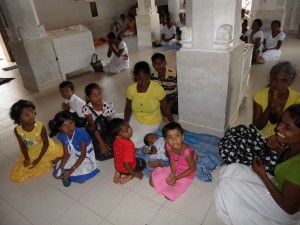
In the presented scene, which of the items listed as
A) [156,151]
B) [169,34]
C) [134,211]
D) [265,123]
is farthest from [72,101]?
[169,34]

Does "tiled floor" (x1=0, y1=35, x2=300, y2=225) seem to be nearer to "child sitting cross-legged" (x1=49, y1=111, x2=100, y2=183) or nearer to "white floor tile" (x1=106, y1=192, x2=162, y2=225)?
"white floor tile" (x1=106, y1=192, x2=162, y2=225)

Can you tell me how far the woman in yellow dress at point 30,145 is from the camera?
7.73 ft

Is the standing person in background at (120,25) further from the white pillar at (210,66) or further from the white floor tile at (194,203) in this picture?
the white floor tile at (194,203)

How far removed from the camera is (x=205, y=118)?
2.78m

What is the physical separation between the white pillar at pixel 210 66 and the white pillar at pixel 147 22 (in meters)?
5.76

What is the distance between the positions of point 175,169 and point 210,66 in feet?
3.82

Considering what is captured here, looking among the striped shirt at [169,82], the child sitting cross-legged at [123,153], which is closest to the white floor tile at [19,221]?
the child sitting cross-legged at [123,153]

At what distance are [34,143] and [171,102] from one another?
6.20 feet

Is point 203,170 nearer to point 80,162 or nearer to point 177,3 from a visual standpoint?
point 80,162

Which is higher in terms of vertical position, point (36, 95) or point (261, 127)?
point (261, 127)

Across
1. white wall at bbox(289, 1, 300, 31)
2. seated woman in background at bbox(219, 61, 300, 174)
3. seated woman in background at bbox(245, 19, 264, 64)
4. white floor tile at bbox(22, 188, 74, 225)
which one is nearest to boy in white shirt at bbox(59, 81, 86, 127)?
white floor tile at bbox(22, 188, 74, 225)

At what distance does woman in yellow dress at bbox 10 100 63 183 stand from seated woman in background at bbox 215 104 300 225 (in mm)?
1944

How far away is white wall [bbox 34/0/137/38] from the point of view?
27.3ft

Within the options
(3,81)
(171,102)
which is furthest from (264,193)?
(3,81)
